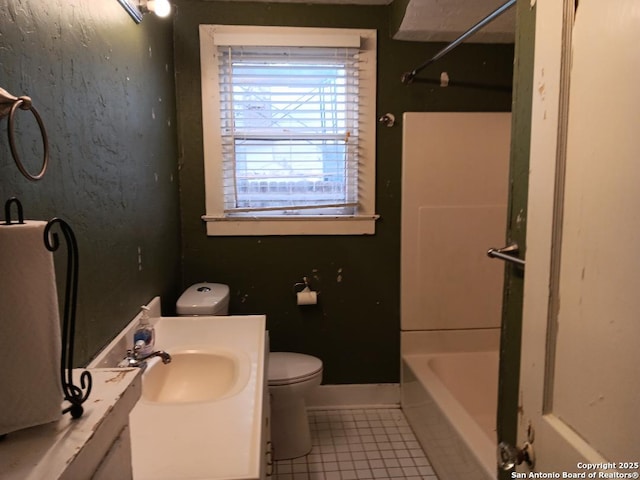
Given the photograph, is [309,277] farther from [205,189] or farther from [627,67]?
[627,67]

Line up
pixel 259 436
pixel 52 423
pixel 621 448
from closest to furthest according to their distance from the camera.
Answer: pixel 52 423 < pixel 621 448 < pixel 259 436

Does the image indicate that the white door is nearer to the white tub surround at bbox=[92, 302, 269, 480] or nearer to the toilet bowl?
the white tub surround at bbox=[92, 302, 269, 480]

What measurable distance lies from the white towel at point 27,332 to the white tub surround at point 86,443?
2 centimetres

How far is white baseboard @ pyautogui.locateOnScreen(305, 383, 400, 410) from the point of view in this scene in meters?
2.77

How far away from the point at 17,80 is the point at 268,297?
1.86m

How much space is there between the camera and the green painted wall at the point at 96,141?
0.98m

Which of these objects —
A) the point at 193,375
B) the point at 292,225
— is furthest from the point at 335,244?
the point at 193,375

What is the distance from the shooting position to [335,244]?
2.64 m

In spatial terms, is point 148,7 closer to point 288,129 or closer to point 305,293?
point 288,129

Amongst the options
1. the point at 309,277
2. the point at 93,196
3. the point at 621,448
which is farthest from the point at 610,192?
the point at 309,277

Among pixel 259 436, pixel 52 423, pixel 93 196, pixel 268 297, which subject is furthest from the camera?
pixel 268 297

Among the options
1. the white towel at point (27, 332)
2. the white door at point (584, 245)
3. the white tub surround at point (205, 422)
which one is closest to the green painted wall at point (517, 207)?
the white door at point (584, 245)

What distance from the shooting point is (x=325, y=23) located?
2.48 metres

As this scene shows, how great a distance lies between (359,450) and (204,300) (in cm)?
110
